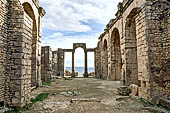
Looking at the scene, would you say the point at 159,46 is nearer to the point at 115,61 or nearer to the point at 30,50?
the point at 30,50

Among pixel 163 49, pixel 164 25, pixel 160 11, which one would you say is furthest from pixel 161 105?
pixel 160 11

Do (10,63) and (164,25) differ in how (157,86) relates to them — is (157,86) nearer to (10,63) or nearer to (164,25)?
(164,25)

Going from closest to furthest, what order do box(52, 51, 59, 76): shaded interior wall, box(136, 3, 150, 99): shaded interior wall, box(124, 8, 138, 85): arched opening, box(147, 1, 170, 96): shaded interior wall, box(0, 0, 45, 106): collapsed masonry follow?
1. box(0, 0, 45, 106): collapsed masonry
2. box(147, 1, 170, 96): shaded interior wall
3. box(136, 3, 150, 99): shaded interior wall
4. box(124, 8, 138, 85): arched opening
5. box(52, 51, 59, 76): shaded interior wall

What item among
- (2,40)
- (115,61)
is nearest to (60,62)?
(115,61)

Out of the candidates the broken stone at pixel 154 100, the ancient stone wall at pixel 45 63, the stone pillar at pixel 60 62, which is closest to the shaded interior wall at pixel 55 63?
the stone pillar at pixel 60 62

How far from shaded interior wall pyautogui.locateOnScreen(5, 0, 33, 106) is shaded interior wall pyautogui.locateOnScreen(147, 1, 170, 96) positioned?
465cm

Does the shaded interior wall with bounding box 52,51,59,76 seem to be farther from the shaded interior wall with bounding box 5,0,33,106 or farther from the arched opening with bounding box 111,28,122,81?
the shaded interior wall with bounding box 5,0,33,106

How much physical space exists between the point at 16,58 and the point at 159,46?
524 centimetres

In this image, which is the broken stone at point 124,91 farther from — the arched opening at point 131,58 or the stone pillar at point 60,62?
the stone pillar at point 60,62

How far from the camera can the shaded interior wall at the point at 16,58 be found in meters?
4.55

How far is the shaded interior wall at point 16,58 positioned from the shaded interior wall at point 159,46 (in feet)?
15.3

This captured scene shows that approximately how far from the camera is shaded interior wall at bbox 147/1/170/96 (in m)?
5.24

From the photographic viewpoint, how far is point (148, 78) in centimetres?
539

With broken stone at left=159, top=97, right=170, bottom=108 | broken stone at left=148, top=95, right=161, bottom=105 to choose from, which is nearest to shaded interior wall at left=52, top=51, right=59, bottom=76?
broken stone at left=148, top=95, right=161, bottom=105
